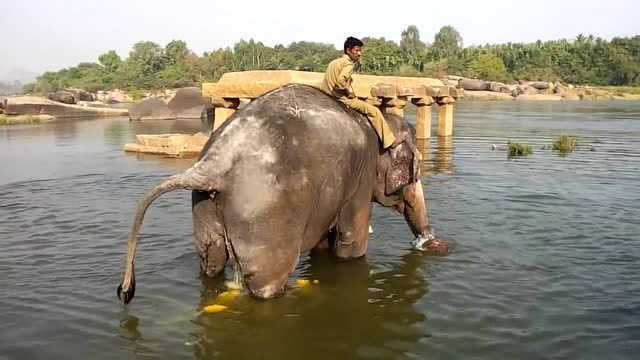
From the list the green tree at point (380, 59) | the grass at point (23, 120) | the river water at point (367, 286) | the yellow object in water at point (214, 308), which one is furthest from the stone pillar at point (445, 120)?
the green tree at point (380, 59)

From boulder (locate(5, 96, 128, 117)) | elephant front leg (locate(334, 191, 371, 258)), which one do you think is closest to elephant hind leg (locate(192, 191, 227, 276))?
elephant front leg (locate(334, 191, 371, 258))

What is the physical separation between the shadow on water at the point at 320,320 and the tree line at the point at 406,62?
87676mm

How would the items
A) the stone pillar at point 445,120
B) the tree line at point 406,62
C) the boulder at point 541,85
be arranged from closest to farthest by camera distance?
the stone pillar at point 445,120 → the boulder at point 541,85 → the tree line at point 406,62

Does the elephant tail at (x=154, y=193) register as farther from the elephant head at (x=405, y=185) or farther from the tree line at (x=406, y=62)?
the tree line at (x=406, y=62)

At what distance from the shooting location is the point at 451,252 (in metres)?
8.88

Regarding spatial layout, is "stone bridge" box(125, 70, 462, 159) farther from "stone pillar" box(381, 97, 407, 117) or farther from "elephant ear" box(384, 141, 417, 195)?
"elephant ear" box(384, 141, 417, 195)

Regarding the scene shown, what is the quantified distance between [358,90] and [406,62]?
88.4 meters

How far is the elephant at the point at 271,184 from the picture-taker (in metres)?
6.16

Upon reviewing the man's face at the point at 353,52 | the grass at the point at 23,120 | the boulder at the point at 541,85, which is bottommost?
the grass at the point at 23,120

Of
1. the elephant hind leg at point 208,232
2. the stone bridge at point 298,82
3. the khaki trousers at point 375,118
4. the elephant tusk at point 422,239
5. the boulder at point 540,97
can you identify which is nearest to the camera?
the elephant hind leg at point 208,232

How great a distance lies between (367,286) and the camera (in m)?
7.53

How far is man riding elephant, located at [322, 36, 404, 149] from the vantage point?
7953 mm

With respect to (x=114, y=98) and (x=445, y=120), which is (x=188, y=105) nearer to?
(x=445, y=120)

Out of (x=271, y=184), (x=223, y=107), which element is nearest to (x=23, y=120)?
(x=223, y=107)
